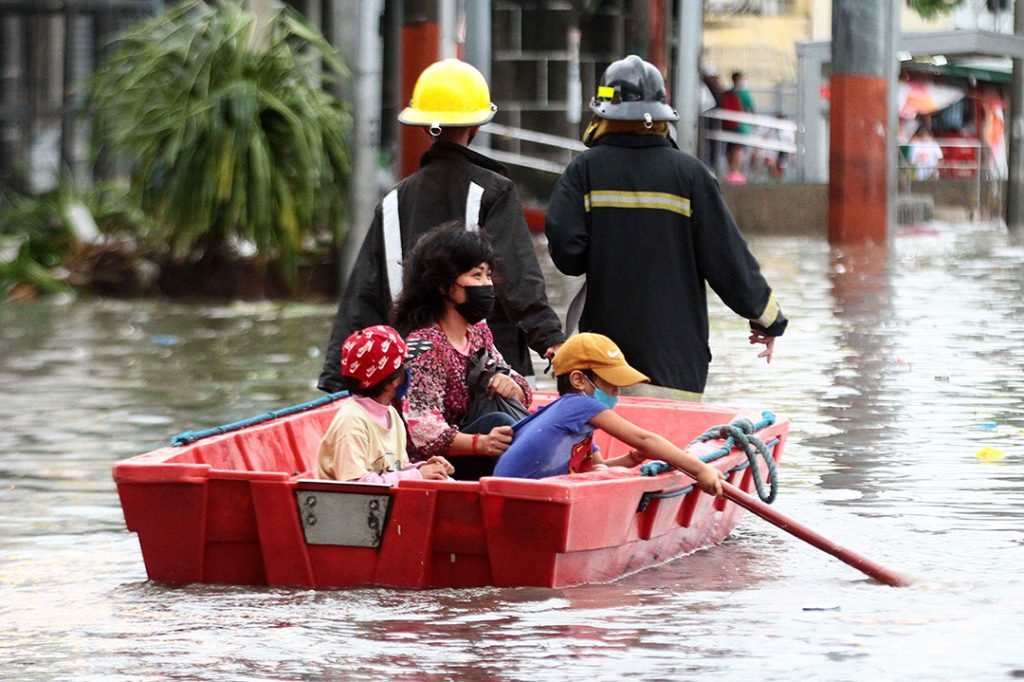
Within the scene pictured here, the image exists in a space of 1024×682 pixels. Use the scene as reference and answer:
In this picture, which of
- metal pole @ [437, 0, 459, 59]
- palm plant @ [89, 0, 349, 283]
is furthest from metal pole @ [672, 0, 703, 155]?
palm plant @ [89, 0, 349, 283]

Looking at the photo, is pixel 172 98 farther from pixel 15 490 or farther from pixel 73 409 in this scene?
pixel 15 490

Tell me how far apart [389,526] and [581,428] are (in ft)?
2.44

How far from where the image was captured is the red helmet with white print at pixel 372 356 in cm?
739

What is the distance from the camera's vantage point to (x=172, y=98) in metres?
18.2

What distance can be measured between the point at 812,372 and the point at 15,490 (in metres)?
5.25

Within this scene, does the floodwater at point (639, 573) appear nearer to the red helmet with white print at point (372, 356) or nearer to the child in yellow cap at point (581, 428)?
the child in yellow cap at point (581, 428)

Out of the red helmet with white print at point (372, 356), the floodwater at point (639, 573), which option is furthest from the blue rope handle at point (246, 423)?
the red helmet with white print at point (372, 356)

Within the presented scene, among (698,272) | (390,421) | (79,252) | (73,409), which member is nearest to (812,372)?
(73,409)

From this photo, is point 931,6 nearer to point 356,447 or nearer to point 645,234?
point 645,234

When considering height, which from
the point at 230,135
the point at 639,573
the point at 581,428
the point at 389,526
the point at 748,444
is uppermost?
the point at 230,135

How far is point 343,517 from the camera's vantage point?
7133 millimetres

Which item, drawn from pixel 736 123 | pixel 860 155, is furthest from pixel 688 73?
pixel 736 123

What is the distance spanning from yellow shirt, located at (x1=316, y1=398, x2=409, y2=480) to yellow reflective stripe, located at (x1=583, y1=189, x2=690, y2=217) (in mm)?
1280

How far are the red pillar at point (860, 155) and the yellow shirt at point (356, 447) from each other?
17.9 metres
